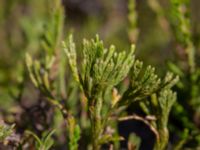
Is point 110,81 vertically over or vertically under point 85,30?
Result: under

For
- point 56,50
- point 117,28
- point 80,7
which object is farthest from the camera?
point 80,7

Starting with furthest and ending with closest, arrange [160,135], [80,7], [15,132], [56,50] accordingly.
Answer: [80,7], [56,50], [15,132], [160,135]

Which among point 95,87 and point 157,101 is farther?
point 157,101

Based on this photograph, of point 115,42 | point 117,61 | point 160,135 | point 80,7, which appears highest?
point 80,7

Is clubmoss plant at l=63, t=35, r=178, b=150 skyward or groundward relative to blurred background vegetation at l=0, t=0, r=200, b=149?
groundward

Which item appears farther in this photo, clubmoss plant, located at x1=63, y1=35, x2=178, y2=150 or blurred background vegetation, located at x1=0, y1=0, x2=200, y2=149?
blurred background vegetation, located at x1=0, y1=0, x2=200, y2=149

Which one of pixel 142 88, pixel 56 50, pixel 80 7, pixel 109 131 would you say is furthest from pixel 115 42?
pixel 142 88

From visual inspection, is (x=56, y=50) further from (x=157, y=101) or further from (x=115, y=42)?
(x=115, y=42)

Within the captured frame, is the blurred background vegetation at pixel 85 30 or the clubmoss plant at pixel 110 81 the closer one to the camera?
the clubmoss plant at pixel 110 81

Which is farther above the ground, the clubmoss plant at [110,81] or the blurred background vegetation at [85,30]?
the blurred background vegetation at [85,30]

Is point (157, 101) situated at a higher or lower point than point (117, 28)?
lower
